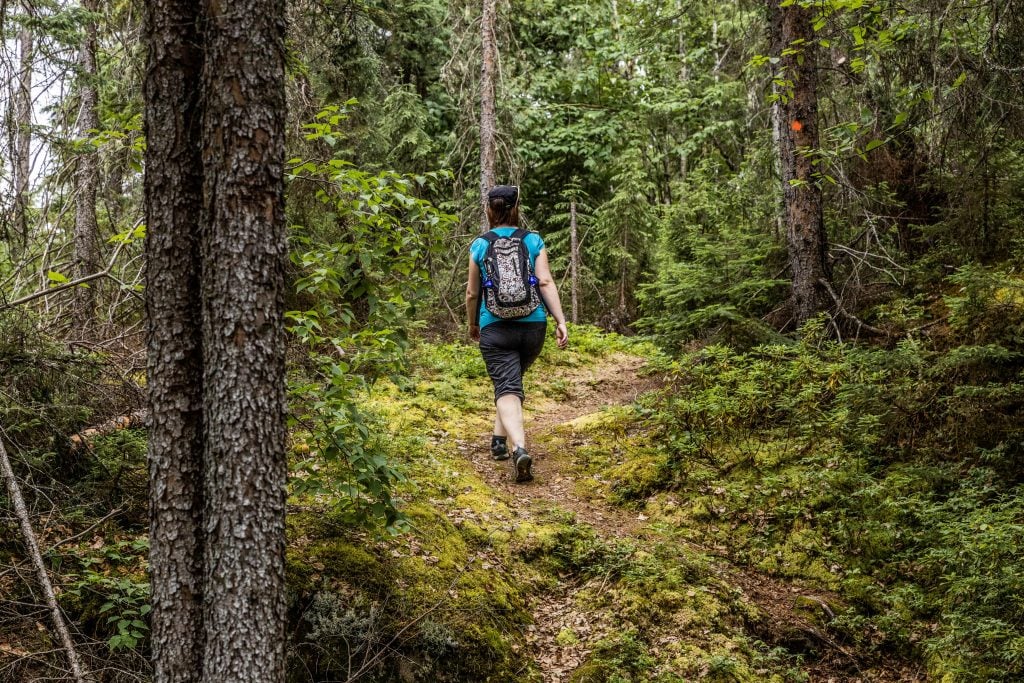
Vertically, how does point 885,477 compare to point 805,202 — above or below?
below

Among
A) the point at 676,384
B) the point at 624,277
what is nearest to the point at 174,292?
the point at 676,384

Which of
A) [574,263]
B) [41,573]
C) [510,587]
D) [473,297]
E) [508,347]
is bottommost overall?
[510,587]

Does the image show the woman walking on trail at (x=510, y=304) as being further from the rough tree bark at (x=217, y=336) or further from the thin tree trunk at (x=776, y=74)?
the rough tree bark at (x=217, y=336)

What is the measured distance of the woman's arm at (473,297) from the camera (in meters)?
6.12

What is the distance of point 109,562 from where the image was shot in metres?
3.83

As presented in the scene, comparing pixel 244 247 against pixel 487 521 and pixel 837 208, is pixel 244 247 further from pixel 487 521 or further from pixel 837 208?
pixel 837 208

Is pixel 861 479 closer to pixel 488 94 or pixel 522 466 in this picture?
pixel 522 466

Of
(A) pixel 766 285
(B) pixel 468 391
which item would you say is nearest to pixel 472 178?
(B) pixel 468 391

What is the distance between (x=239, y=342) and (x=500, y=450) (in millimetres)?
4228

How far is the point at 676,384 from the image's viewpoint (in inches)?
302

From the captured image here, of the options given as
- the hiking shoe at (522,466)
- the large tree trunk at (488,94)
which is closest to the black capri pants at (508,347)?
the hiking shoe at (522,466)

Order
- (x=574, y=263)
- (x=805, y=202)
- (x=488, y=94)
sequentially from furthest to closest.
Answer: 1. (x=574, y=263)
2. (x=488, y=94)
3. (x=805, y=202)

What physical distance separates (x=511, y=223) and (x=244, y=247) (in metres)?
3.68

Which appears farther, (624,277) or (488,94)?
(624,277)
